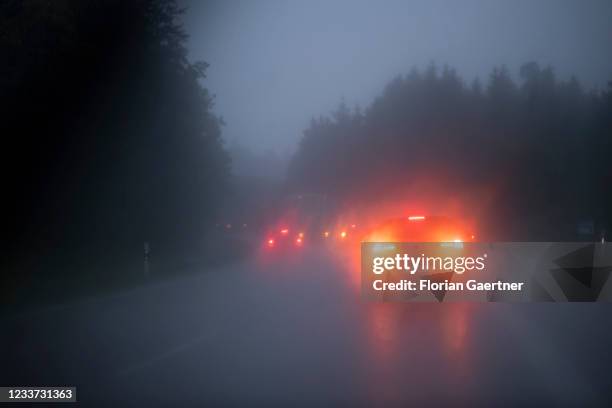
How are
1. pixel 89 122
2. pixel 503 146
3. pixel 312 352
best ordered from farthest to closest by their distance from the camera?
pixel 503 146 < pixel 89 122 < pixel 312 352

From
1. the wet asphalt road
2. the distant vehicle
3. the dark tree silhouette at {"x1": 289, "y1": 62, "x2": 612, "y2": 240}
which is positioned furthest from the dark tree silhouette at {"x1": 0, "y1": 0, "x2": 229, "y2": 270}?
the dark tree silhouette at {"x1": 289, "y1": 62, "x2": 612, "y2": 240}

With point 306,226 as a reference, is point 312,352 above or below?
above

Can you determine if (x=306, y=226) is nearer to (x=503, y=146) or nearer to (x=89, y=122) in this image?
(x=503, y=146)

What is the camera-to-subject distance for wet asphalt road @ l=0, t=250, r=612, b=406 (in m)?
6.75

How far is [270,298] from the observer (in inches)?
562

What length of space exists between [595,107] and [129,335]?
47335 mm

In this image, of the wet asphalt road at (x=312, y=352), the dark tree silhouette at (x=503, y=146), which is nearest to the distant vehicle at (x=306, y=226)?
the dark tree silhouette at (x=503, y=146)

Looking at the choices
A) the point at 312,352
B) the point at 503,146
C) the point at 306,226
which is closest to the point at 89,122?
the point at 312,352

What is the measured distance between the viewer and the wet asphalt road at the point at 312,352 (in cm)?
675

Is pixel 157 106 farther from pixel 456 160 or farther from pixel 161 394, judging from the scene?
pixel 456 160

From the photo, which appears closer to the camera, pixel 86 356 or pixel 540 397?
pixel 540 397

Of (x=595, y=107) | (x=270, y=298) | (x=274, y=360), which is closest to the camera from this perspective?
(x=274, y=360)

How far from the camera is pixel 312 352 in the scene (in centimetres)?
859

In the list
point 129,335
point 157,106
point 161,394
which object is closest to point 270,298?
point 129,335
